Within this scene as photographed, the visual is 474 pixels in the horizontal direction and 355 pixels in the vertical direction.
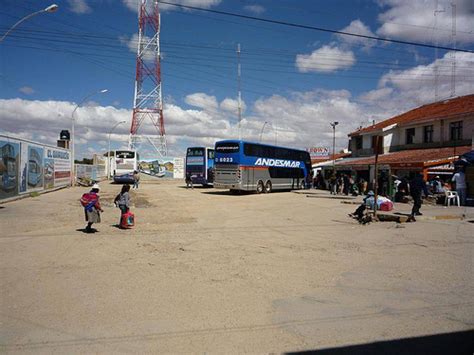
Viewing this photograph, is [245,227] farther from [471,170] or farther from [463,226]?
[471,170]

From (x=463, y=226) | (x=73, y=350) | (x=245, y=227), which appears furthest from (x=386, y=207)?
(x=73, y=350)

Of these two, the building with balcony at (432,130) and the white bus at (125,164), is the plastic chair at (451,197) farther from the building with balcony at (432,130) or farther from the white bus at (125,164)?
the white bus at (125,164)

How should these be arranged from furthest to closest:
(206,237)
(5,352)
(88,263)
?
(206,237)
(88,263)
(5,352)

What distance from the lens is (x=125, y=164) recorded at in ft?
130

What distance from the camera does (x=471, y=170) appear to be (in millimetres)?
20891

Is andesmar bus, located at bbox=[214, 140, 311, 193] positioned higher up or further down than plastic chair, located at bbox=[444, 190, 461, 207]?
higher up

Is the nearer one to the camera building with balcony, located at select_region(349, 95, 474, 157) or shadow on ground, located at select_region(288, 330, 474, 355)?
shadow on ground, located at select_region(288, 330, 474, 355)

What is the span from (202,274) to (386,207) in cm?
1223

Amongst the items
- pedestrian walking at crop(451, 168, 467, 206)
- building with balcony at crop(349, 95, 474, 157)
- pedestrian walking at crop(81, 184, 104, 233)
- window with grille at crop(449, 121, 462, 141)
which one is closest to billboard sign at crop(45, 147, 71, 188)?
pedestrian walking at crop(81, 184, 104, 233)

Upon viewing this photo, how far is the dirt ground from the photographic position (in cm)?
404

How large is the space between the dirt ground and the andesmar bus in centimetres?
1515

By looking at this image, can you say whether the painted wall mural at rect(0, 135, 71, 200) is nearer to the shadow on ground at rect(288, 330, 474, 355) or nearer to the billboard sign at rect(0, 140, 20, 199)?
the billboard sign at rect(0, 140, 20, 199)

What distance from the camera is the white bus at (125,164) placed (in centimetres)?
3912

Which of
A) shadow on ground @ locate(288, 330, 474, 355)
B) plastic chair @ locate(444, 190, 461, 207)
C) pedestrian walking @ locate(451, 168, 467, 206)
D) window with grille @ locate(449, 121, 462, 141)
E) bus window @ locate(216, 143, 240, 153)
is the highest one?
window with grille @ locate(449, 121, 462, 141)
